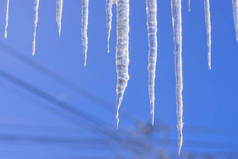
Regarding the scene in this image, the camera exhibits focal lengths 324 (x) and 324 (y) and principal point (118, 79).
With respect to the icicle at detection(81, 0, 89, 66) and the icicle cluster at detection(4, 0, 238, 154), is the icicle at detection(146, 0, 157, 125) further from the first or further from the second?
the icicle at detection(81, 0, 89, 66)

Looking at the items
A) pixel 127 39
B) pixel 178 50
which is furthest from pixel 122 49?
pixel 178 50

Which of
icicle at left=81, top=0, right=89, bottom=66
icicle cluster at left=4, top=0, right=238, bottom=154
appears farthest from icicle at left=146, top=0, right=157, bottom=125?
icicle at left=81, top=0, right=89, bottom=66

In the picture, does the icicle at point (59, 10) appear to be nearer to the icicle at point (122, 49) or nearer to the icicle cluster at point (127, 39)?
the icicle cluster at point (127, 39)

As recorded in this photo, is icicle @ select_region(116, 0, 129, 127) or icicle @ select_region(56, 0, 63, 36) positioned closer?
icicle @ select_region(116, 0, 129, 127)

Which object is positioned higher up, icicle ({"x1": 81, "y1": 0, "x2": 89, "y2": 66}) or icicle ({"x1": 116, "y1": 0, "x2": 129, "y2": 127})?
icicle ({"x1": 81, "y1": 0, "x2": 89, "y2": 66})

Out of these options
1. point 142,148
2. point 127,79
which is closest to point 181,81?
point 127,79

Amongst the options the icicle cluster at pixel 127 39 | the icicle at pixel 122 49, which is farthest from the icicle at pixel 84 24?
the icicle at pixel 122 49

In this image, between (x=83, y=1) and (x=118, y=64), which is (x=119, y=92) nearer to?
(x=118, y=64)

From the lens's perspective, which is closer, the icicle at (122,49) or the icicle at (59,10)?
the icicle at (122,49)

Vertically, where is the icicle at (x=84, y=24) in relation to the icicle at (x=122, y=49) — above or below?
above
